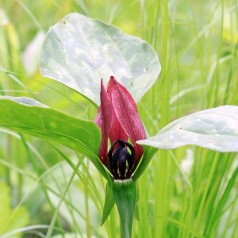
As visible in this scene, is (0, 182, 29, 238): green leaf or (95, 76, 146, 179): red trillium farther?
(0, 182, 29, 238): green leaf

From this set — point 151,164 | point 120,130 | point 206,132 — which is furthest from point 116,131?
point 151,164

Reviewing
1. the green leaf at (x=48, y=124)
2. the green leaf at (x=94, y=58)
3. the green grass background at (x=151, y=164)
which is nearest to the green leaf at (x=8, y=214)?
the green grass background at (x=151, y=164)

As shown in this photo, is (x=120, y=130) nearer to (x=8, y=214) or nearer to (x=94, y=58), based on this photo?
(x=94, y=58)

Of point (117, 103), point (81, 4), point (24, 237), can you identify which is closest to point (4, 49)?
point (24, 237)

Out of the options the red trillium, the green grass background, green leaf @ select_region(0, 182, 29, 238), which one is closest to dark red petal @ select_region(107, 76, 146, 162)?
the red trillium

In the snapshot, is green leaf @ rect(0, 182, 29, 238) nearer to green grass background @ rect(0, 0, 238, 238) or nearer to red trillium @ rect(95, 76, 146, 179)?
green grass background @ rect(0, 0, 238, 238)

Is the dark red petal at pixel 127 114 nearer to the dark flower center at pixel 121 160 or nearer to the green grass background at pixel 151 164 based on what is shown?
the dark flower center at pixel 121 160

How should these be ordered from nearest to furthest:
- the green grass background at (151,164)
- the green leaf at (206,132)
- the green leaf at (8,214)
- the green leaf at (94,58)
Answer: the green leaf at (206,132) < the green leaf at (94,58) < the green grass background at (151,164) < the green leaf at (8,214)

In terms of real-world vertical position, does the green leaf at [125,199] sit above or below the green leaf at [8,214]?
above
